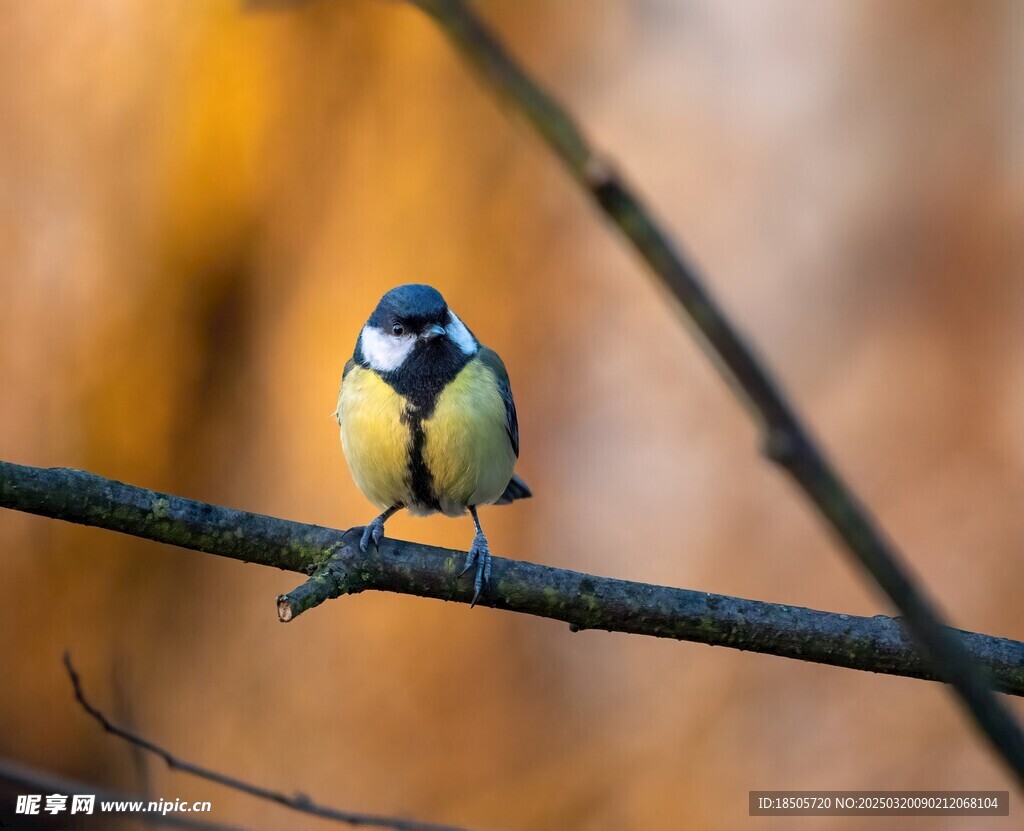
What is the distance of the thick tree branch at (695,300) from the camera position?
485 mm

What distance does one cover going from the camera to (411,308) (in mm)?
2953

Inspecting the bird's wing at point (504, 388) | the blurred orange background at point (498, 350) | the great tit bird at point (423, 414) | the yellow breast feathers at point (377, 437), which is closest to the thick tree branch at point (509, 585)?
the great tit bird at point (423, 414)

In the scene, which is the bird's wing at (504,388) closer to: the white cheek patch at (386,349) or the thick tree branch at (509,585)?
the white cheek patch at (386,349)

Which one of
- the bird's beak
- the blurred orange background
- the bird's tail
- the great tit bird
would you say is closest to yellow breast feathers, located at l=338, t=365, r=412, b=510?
the great tit bird

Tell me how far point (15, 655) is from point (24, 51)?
281cm

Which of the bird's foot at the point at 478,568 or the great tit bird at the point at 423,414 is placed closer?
the bird's foot at the point at 478,568

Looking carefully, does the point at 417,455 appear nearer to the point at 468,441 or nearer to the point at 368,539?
the point at 468,441

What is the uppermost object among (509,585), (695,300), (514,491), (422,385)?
(514,491)

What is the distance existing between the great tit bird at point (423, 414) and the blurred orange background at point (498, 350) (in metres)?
1.68

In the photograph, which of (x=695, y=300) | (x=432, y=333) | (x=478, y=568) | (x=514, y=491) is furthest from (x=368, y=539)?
(x=695, y=300)

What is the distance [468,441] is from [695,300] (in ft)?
7.55

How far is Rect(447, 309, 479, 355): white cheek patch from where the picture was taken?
301 cm

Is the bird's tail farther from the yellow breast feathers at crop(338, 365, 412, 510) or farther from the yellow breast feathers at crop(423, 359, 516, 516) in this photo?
the yellow breast feathers at crop(338, 365, 412, 510)

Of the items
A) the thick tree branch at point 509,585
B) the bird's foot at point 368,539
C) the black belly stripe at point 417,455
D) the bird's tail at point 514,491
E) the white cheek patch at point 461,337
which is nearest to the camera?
the thick tree branch at point 509,585
